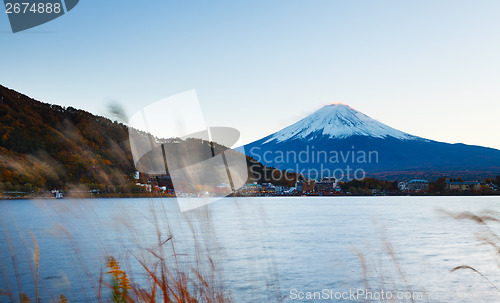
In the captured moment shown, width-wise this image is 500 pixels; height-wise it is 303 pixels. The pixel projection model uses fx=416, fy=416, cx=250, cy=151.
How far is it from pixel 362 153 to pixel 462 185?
24484 millimetres

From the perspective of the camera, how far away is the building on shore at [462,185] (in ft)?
315

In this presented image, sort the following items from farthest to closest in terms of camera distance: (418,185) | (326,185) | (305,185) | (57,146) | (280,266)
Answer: (326,185) < (305,185) < (418,185) < (57,146) < (280,266)

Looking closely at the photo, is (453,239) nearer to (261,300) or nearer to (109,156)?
(261,300)

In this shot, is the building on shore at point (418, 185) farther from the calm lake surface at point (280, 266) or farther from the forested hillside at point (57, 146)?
the calm lake surface at point (280, 266)

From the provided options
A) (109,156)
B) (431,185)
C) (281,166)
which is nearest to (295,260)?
(109,156)

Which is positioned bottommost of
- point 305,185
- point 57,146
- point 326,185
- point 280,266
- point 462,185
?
point 280,266

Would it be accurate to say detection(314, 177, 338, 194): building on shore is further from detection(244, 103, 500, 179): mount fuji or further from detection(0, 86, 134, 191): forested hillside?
detection(0, 86, 134, 191): forested hillside

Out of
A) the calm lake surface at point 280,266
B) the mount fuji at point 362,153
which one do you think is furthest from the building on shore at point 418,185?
the calm lake surface at point 280,266

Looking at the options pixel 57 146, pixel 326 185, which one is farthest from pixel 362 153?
pixel 57 146

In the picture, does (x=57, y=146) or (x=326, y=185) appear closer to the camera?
(x=57, y=146)

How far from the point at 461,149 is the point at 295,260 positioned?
95510 mm

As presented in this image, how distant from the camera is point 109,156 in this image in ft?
9.35

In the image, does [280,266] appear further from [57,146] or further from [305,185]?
[305,185]

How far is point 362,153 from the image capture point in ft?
357
